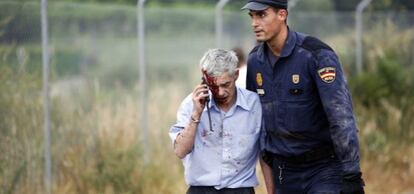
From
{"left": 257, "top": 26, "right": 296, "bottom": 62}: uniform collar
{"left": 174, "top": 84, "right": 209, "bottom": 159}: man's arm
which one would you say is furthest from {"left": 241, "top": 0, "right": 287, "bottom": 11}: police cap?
{"left": 174, "top": 84, "right": 209, "bottom": 159}: man's arm

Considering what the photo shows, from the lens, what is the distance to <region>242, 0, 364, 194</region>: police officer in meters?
5.95

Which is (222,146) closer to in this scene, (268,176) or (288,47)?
(268,176)

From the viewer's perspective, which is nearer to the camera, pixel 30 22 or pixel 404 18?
pixel 30 22

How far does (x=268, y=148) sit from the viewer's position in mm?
6254

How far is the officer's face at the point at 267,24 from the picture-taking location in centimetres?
620

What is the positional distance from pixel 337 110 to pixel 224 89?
0.70 metres

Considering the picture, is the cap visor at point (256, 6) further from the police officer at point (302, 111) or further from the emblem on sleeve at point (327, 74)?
the emblem on sleeve at point (327, 74)

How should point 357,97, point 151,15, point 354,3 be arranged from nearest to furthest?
point 151,15
point 357,97
point 354,3

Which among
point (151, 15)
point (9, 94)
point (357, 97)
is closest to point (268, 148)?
point (9, 94)

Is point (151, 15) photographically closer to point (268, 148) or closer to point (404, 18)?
point (404, 18)

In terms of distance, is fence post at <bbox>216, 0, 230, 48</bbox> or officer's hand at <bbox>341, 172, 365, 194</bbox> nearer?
officer's hand at <bbox>341, 172, 365, 194</bbox>

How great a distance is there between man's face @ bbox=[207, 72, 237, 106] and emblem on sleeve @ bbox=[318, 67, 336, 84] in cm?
53

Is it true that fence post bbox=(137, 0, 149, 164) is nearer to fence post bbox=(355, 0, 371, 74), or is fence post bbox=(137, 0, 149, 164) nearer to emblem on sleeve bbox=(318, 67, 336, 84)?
emblem on sleeve bbox=(318, 67, 336, 84)

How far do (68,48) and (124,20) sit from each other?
0.83 m
